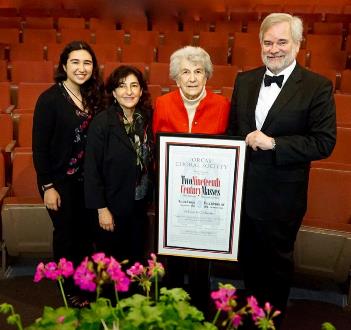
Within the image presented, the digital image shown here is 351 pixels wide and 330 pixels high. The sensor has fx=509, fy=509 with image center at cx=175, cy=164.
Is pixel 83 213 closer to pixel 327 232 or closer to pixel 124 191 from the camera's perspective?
pixel 124 191

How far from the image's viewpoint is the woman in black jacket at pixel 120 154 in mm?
843

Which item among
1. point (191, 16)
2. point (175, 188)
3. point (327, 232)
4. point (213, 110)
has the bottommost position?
point (327, 232)

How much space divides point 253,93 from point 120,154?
24cm

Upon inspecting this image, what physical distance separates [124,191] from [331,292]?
537mm

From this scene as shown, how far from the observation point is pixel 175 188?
0.81 m

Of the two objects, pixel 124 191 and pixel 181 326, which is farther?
pixel 124 191

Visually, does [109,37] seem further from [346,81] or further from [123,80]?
[123,80]

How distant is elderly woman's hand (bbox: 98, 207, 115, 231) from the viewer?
885 mm

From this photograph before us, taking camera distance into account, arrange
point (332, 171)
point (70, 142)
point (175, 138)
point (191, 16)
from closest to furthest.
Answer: point (175, 138)
point (70, 142)
point (332, 171)
point (191, 16)

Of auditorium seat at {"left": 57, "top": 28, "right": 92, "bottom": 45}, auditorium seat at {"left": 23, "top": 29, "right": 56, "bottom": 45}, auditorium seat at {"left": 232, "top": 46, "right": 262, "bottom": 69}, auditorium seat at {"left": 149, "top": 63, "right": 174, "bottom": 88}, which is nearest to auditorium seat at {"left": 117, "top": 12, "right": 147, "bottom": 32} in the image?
auditorium seat at {"left": 57, "top": 28, "right": 92, "bottom": 45}

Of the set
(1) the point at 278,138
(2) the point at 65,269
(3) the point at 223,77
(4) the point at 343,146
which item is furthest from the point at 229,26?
(2) the point at 65,269

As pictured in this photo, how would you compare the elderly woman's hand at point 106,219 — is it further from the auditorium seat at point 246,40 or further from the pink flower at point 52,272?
the auditorium seat at point 246,40

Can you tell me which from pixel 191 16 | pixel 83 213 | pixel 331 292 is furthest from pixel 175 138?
pixel 191 16

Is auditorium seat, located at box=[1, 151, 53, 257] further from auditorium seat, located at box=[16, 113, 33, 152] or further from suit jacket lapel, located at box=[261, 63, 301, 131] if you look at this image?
suit jacket lapel, located at box=[261, 63, 301, 131]
